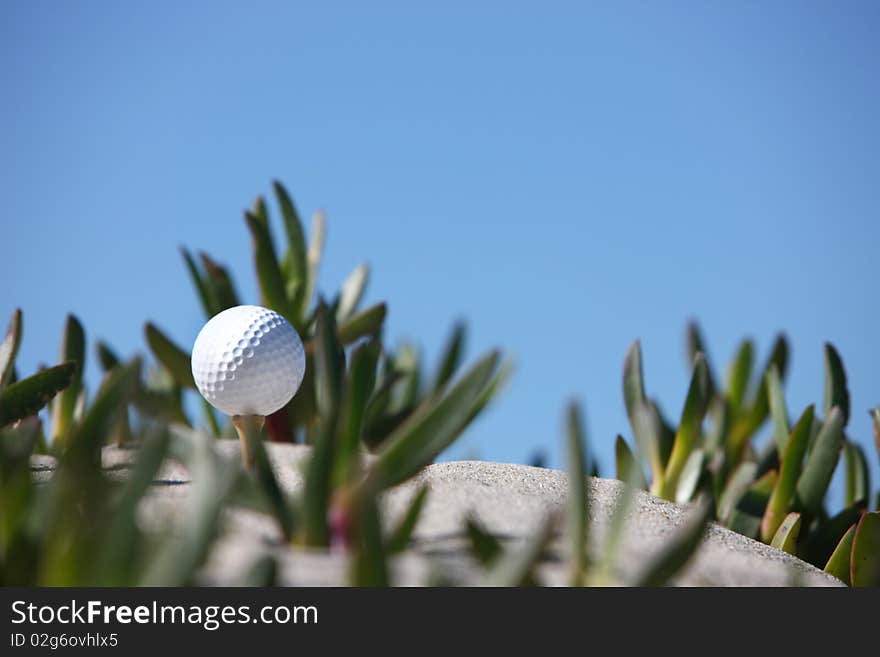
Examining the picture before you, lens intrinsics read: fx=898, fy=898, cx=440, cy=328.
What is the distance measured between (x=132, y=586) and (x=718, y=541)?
0.95 m

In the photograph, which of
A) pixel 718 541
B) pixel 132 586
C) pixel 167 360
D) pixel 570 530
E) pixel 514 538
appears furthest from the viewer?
pixel 167 360

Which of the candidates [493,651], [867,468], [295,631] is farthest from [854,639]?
[867,468]

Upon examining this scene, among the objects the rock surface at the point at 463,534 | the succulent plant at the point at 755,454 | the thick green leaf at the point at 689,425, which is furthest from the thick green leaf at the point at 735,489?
the rock surface at the point at 463,534

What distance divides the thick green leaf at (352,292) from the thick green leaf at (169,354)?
42cm

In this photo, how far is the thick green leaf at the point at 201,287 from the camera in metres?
2.10

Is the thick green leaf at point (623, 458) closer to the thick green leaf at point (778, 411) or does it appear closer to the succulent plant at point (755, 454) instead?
the succulent plant at point (755, 454)

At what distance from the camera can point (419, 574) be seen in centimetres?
85

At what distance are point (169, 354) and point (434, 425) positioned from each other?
1.30m

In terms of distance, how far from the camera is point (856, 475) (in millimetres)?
2213

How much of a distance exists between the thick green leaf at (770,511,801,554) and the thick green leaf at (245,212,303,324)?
3.69 ft

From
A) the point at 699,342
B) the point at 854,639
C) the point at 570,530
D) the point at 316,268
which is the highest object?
the point at 316,268

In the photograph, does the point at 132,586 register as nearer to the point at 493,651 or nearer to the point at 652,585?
the point at 493,651

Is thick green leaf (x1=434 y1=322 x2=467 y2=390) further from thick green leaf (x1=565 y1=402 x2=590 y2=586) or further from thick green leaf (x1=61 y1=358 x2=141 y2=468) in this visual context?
thick green leaf (x1=565 y1=402 x2=590 y2=586)

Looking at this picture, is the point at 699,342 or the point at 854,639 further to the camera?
the point at 699,342
